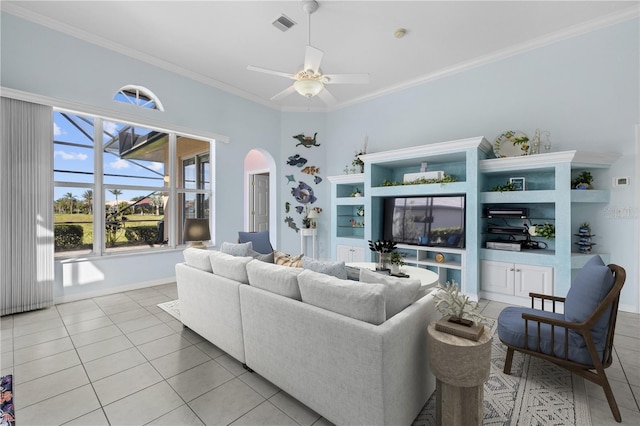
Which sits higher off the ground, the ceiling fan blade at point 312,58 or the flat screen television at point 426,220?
the ceiling fan blade at point 312,58

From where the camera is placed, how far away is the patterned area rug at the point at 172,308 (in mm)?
3372

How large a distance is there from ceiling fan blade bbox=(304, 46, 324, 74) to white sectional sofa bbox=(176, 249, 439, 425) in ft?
6.72

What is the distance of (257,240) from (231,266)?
Result: 219cm

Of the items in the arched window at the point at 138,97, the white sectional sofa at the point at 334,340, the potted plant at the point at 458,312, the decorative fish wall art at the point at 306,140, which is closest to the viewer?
the white sectional sofa at the point at 334,340

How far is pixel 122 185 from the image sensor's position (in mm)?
4336

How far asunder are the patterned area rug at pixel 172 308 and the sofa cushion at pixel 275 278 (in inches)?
69.0

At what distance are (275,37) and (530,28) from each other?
3.40 meters

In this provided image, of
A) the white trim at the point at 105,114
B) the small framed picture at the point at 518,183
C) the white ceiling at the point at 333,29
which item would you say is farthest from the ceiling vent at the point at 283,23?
the small framed picture at the point at 518,183

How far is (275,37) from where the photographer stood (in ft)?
12.7

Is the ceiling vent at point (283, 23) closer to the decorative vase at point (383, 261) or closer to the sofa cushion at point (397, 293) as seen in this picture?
the decorative vase at point (383, 261)

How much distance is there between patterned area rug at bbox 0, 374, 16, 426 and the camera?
1.67m

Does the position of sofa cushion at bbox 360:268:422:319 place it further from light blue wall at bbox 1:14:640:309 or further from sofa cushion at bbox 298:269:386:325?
light blue wall at bbox 1:14:640:309

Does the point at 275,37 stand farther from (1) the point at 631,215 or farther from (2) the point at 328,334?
(1) the point at 631,215

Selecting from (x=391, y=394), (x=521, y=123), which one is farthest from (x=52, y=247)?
(x=521, y=123)
